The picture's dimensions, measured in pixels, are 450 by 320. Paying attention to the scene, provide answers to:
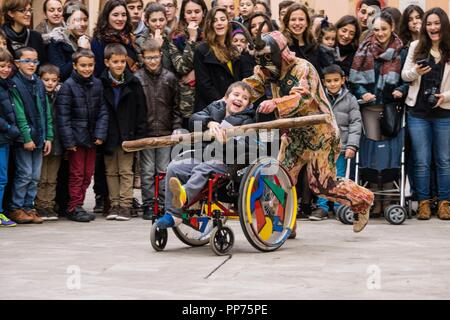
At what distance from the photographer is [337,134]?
11.0 metres

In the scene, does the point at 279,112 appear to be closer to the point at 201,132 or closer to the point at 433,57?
the point at 201,132

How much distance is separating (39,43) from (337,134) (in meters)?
3.75

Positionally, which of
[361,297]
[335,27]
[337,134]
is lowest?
[361,297]

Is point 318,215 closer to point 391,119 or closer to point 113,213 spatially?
point 391,119

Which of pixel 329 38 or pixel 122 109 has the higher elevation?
pixel 329 38

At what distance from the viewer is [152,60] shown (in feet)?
43.3

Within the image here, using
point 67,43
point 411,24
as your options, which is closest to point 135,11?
point 67,43

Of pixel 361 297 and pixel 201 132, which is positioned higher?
pixel 201 132

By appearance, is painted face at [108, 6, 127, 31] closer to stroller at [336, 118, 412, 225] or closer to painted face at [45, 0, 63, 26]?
painted face at [45, 0, 63, 26]

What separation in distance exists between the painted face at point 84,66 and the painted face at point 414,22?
3.55 metres

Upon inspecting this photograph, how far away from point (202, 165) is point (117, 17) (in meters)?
3.75

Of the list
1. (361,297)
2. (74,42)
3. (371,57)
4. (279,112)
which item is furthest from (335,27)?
(361,297)

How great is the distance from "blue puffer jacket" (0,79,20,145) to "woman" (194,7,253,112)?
75.3 inches
